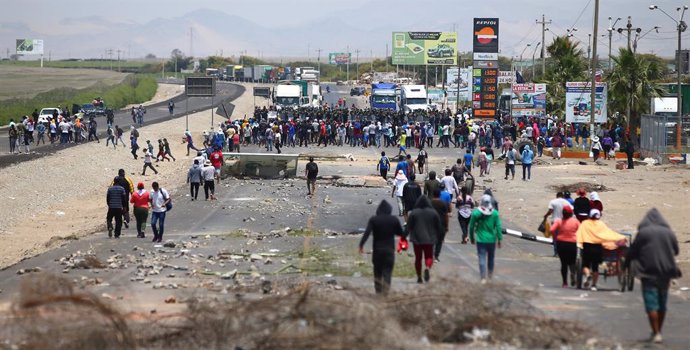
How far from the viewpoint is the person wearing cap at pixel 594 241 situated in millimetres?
17266

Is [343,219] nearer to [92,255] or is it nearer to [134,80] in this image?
[92,255]

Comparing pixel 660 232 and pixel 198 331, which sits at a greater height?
pixel 660 232

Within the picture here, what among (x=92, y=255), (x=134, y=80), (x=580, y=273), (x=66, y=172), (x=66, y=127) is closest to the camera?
(x=580, y=273)

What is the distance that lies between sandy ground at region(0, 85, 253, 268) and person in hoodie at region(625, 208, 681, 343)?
1419cm

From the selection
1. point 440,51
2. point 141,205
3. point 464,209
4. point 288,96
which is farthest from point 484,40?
point 464,209

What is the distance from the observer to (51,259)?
2245cm

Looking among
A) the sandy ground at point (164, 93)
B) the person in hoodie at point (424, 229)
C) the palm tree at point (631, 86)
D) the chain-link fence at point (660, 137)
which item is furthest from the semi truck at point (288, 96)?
the person in hoodie at point (424, 229)

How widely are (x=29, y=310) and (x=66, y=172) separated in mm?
38226

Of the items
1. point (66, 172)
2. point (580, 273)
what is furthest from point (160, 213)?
point (66, 172)

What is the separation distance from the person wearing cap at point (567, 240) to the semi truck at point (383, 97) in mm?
81035

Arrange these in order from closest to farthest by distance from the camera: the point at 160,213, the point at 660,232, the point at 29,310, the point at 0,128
A: the point at 29,310 → the point at 660,232 → the point at 160,213 → the point at 0,128

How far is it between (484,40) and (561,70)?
6865 mm

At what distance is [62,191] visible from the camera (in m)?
43.2

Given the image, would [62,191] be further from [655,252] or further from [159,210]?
[655,252]
